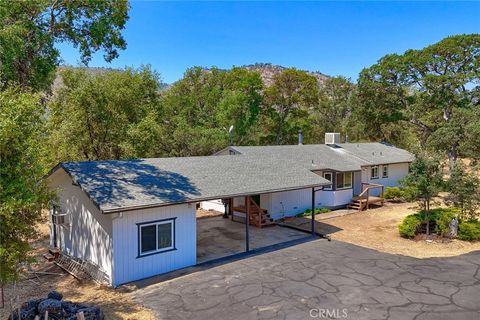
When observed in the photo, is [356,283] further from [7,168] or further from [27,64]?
[27,64]

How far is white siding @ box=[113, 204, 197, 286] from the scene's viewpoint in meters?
11.4

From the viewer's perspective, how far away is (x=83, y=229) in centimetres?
1313

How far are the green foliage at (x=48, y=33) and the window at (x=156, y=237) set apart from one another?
313 inches

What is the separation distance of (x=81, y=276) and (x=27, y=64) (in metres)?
9.62

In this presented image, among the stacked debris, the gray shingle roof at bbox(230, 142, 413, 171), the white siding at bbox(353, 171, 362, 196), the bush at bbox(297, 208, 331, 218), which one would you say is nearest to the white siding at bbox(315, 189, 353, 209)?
the bush at bbox(297, 208, 331, 218)

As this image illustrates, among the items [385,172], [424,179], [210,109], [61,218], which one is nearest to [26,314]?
[61,218]

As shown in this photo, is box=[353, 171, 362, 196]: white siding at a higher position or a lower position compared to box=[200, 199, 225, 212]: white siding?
higher

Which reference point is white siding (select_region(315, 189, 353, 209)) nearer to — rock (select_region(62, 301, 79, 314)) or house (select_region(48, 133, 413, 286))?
house (select_region(48, 133, 413, 286))

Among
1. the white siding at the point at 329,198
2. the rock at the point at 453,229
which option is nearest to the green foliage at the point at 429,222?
the rock at the point at 453,229

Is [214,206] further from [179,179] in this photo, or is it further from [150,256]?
[150,256]

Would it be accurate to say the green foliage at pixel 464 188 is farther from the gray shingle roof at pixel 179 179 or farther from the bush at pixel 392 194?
the bush at pixel 392 194

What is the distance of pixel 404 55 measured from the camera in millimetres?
37562

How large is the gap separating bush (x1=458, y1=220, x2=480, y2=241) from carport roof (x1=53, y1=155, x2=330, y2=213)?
6.63 meters

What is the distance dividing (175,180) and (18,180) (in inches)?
258
